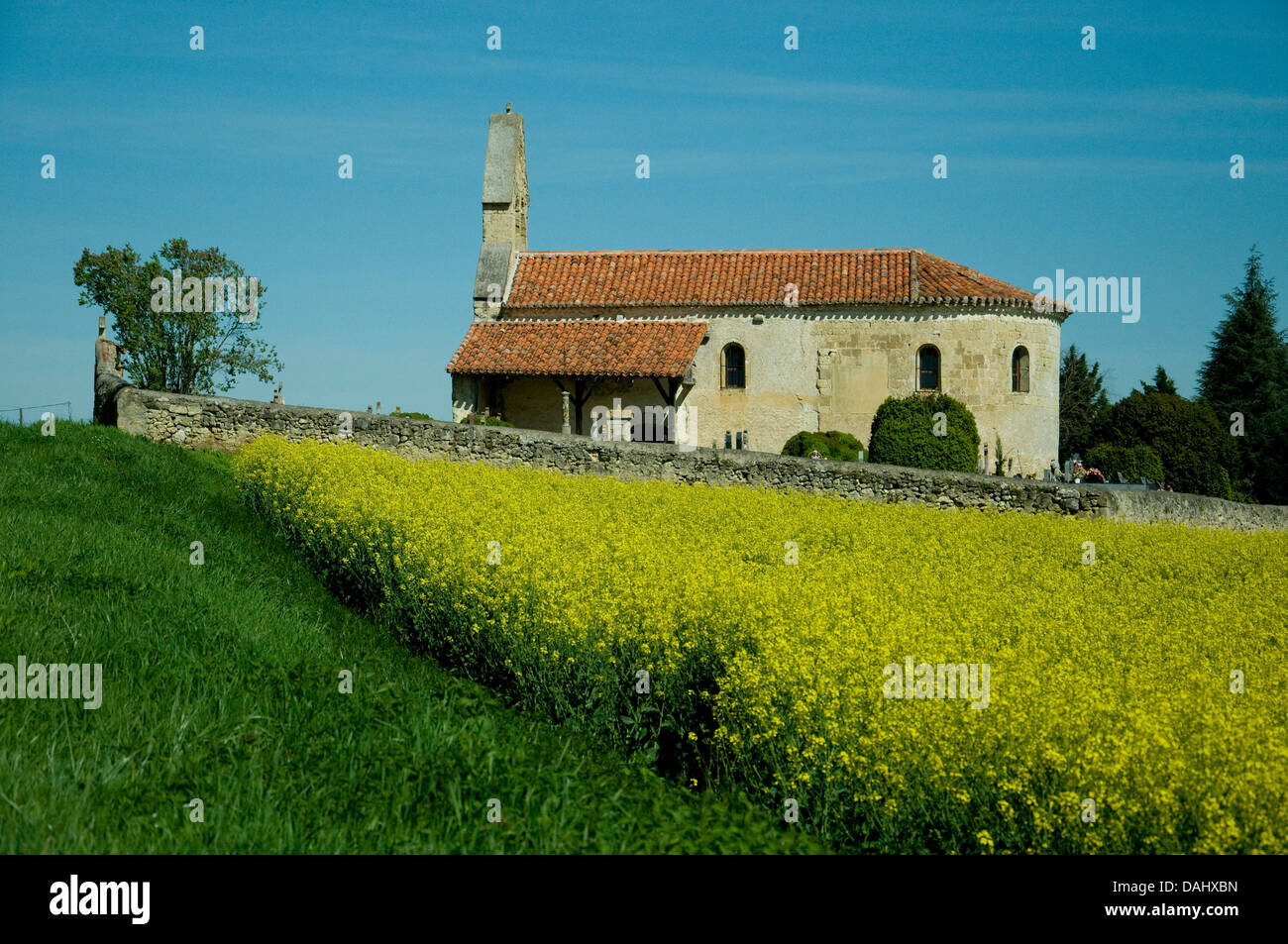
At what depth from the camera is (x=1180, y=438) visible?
3169 centimetres

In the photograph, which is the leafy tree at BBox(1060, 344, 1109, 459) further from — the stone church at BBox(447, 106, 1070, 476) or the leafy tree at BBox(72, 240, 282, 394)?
the leafy tree at BBox(72, 240, 282, 394)

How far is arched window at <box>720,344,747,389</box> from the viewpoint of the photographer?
29.8 metres

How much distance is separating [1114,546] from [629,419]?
17.9m

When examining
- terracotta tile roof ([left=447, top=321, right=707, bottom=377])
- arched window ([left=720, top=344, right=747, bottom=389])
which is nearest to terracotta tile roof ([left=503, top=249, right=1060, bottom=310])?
terracotta tile roof ([left=447, top=321, right=707, bottom=377])

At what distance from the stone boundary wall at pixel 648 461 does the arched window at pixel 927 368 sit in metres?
10.3

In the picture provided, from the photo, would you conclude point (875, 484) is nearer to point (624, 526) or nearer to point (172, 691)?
point (624, 526)

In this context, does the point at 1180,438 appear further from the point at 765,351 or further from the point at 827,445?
the point at 765,351

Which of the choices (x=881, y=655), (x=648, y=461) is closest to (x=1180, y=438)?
(x=648, y=461)

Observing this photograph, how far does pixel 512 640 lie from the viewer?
7355 millimetres

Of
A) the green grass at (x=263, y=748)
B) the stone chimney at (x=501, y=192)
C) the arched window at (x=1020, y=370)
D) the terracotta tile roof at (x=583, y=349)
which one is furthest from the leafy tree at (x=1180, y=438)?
the green grass at (x=263, y=748)

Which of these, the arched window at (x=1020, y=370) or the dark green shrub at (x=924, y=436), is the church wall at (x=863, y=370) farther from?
the dark green shrub at (x=924, y=436)

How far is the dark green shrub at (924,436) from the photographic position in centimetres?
2519

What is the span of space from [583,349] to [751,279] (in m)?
5.27

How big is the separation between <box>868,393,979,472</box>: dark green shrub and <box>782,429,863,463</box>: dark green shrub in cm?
75
